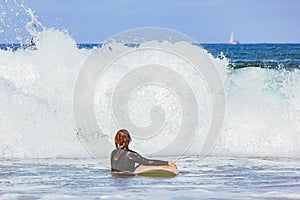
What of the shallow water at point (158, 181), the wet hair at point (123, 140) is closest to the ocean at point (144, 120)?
the shallow water at point (158, 181)

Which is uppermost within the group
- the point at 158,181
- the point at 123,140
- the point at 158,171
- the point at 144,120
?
the point at 144,120

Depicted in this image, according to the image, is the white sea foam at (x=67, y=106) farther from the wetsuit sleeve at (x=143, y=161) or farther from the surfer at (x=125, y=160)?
the wetsuit sleeve at (x=143, y=161)

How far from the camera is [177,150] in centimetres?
1120

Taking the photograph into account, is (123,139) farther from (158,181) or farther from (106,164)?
(106,164)

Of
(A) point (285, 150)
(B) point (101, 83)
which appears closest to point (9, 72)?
(B) point (101, 83)

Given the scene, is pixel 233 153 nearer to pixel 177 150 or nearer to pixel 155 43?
pixel 177 150

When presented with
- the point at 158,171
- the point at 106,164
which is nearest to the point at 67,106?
the point at 106,164

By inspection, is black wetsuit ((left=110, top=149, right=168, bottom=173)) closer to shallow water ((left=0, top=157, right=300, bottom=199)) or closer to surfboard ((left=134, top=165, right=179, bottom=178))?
surfboard ((left=134, top=165, right=179, bottom=178))

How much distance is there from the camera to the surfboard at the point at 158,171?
8258 mm

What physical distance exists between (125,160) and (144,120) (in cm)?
403

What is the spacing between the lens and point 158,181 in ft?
26.3

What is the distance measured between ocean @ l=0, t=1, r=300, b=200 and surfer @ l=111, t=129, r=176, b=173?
183mm

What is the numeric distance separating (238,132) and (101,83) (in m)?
3.24

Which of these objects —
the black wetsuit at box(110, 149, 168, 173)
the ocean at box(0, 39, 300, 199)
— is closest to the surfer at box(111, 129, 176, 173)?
the black wetsuit at box(110, 149, 168, 173)
